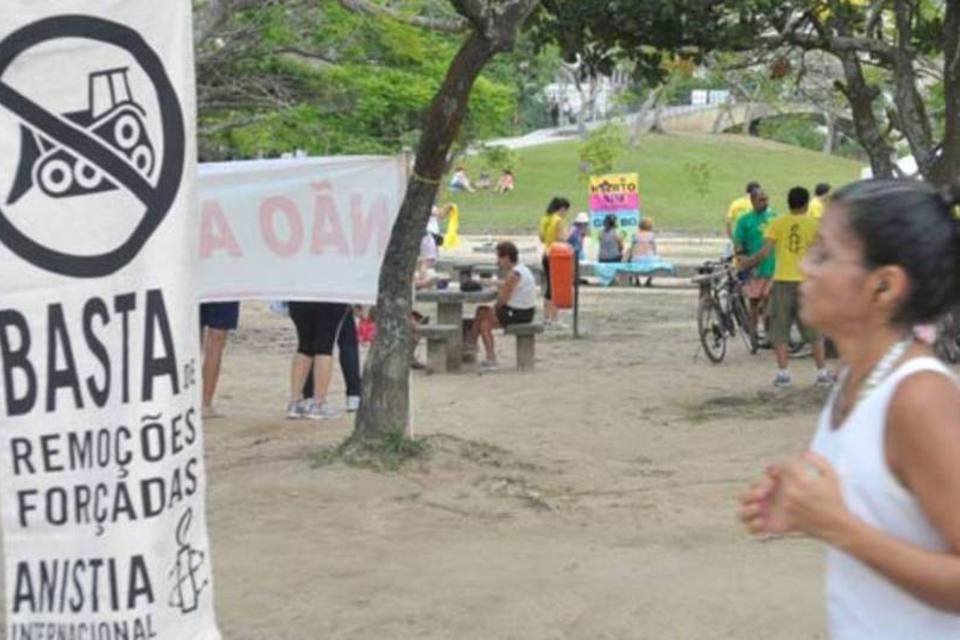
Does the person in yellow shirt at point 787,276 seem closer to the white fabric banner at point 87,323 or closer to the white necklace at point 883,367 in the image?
the white fabric banner at point 87,323

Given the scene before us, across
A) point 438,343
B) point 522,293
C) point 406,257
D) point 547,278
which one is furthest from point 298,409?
point 547,278

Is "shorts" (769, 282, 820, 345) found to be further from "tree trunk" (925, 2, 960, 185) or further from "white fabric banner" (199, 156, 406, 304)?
"white fabric banner" (199, 156, 406, 304)

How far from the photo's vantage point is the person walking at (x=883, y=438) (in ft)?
8.50

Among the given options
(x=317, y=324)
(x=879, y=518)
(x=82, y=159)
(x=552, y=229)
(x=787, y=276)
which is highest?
(x=82, y=159)

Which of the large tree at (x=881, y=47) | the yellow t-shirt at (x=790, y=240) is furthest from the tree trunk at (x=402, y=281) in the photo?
the yellow t-shirt at (x=790, y=240)

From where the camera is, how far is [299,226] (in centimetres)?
1074

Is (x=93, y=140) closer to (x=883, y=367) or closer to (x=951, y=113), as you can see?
(x=883, y=367)

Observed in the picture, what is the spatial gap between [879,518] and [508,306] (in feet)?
46.6

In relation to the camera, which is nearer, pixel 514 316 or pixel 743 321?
pixel 514 316

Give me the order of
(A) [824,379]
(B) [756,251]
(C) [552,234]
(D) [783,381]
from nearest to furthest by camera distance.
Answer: (A) [824,379] < (D) [783,381] < (B) [756,251] < (C) [552,234]

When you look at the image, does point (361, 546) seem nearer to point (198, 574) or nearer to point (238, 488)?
point (238, 488)

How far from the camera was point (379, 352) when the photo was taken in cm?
993

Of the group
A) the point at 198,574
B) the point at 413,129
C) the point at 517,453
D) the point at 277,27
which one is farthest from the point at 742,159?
the point at 198,574

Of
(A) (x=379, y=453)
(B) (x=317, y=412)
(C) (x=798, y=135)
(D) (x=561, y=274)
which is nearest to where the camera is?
(A) (x=379, y=453)
